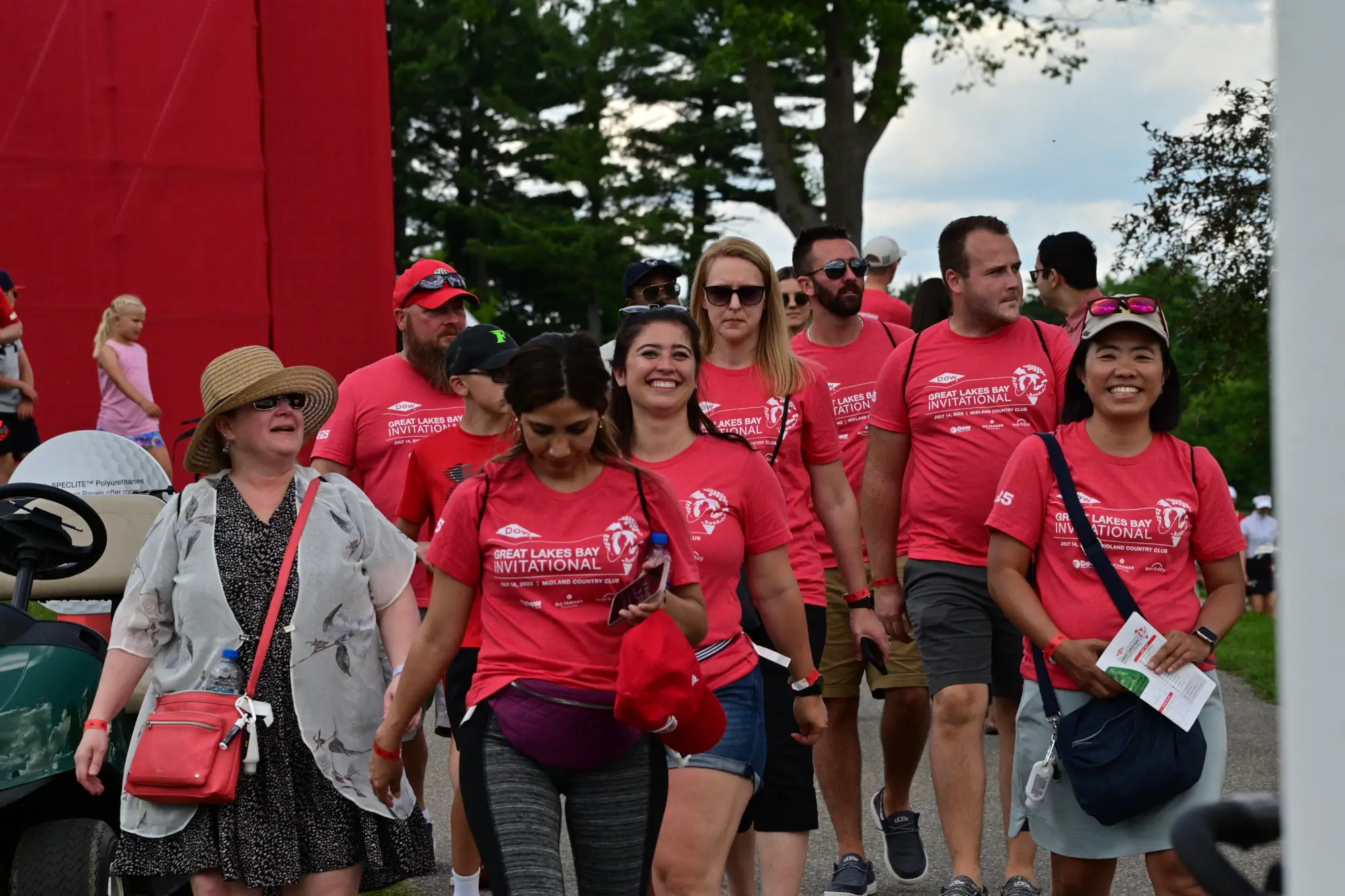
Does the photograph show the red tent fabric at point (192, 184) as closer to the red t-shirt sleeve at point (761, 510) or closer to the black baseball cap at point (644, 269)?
the black baseball cap at point (644, 269)

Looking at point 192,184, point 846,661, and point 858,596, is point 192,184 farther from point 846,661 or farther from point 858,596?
point 858,596

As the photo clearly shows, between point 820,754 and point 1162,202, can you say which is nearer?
point 820,754

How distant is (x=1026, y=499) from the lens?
480 cm

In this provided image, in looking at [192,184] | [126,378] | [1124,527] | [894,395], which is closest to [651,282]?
[894,395]

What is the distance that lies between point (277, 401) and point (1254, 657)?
32.3ft

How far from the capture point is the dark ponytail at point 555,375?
13.1 ft

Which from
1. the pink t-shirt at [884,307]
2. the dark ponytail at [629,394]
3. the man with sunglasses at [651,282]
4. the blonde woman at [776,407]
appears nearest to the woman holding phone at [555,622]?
the dark ponytail at [629,394]

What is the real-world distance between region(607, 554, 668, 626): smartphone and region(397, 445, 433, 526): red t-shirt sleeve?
2.15 meters

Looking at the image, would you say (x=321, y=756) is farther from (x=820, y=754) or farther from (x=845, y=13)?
(x=845, y=13)

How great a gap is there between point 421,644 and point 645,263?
2891 millimetres

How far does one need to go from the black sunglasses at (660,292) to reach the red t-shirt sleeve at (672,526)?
249 centimetres

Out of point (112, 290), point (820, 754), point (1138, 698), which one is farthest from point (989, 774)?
point (112, 290)

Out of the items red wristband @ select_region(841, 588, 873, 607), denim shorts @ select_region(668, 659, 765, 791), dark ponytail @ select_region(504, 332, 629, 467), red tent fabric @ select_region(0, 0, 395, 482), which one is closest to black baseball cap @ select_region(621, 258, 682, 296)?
red wristband @ select_region(841, 588, 873, 607)

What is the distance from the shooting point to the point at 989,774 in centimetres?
845
